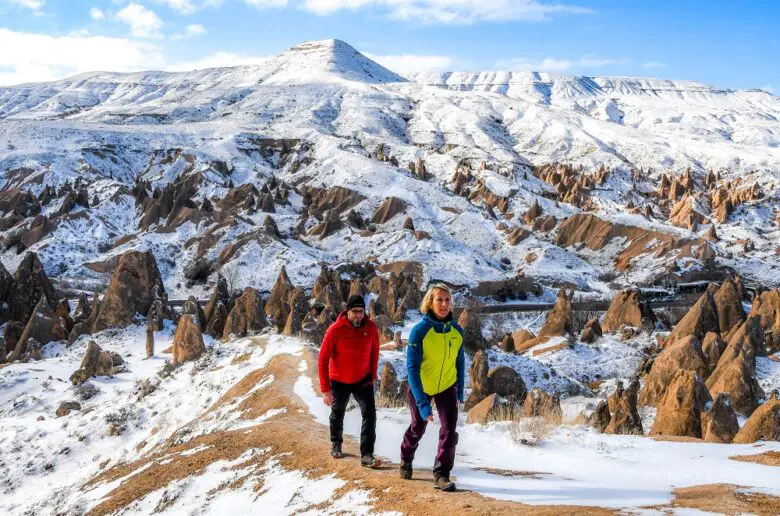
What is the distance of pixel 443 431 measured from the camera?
22.2ft

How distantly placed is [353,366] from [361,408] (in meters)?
0.59

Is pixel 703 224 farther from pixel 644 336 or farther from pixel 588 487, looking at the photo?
pixel 588 487

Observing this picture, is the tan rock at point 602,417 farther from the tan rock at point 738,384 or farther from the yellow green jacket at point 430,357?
the yellow green jacket at point 430,357

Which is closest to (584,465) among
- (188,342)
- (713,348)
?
(713,348)

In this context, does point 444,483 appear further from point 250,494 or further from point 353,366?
point 250,494

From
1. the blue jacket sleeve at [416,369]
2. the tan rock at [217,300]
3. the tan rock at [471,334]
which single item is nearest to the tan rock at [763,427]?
the blue jacket sleeve at [416,369]

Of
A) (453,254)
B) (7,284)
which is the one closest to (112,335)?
(7,284)

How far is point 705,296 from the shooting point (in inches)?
1345

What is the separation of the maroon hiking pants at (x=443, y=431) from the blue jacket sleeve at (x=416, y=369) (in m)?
0.15

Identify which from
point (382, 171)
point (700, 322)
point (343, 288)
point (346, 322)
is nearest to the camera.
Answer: point (346, 322)

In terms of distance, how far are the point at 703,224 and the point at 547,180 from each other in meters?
44.2

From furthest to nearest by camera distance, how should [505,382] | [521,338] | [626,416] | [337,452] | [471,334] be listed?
[521,338], [471,334], [505,382], [626,416], [337,452]

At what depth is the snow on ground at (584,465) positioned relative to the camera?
643 centimetres

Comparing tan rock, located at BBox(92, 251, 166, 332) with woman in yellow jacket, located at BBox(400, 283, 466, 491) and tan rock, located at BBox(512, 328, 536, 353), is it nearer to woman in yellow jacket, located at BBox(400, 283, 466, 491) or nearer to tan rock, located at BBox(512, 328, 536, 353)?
tan rock, located at BBox(512, 328, 536, 353)
